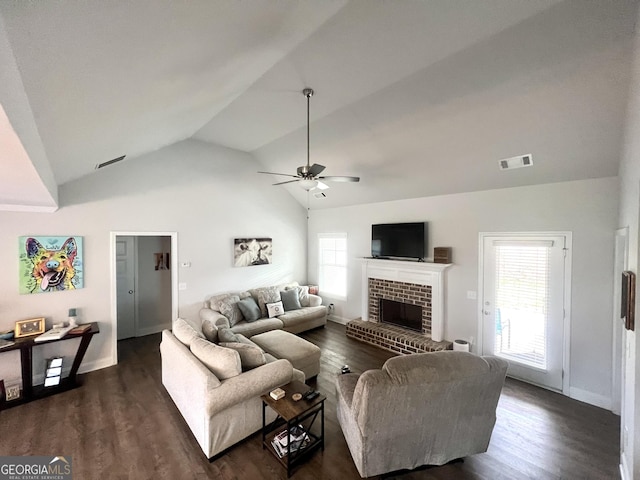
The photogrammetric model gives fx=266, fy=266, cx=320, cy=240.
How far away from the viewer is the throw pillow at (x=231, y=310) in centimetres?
499

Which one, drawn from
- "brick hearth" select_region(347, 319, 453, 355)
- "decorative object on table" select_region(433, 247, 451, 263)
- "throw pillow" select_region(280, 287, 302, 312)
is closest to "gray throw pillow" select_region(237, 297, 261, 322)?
"throw pillow" select_region(280, 287, 302, 312)

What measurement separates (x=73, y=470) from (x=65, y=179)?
339 centimetres

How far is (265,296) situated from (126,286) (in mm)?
2813

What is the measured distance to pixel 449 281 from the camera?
4.68 m

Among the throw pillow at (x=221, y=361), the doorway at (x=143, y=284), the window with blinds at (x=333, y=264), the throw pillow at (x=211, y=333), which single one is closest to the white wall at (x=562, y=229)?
the window with blinds at (x=333, y=264)

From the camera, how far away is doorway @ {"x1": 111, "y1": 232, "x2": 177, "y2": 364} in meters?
5.34

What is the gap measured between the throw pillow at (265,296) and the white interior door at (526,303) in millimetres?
3879

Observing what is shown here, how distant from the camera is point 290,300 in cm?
589

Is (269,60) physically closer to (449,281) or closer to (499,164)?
(499,164)

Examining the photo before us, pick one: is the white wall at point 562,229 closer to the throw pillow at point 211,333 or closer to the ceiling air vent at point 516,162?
the ceiling air vent at point 516,162

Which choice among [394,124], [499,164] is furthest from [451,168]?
[394,124]

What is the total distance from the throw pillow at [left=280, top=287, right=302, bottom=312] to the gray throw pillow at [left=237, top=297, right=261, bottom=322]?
2.27 ft

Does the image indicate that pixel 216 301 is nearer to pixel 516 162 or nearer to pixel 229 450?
pixel 229 450

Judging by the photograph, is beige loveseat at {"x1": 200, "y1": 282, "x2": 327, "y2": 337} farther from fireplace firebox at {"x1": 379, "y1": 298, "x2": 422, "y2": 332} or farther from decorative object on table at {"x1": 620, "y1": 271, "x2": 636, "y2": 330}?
decorative object on table at {"x1": 620, "y1": 271, "x2": 636, "y2": 330}
